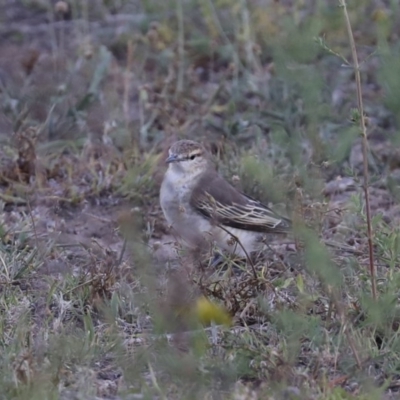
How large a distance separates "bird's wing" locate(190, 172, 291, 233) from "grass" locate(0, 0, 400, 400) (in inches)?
5.4

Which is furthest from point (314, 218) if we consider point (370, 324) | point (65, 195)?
point (65, 195)

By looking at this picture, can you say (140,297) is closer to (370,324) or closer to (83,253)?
(370,324)

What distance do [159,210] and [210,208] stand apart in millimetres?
700

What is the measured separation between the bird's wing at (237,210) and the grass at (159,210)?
0.45 ft

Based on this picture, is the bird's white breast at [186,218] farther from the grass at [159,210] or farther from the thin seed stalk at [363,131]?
the thin seed stalk at [363,131]

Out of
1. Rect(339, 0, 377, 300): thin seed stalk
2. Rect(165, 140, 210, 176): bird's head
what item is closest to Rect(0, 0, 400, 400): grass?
Rect(339, 0, 377, 300): thin seed stalk

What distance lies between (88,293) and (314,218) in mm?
1261

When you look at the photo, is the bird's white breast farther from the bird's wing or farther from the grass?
the grass

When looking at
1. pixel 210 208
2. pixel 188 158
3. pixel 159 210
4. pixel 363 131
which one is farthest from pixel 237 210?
pixel 363 131

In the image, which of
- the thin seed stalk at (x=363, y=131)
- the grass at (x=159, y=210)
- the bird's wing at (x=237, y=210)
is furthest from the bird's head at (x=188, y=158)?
the thin seed stalk at (x=363, y=131)

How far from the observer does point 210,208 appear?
22.3ft

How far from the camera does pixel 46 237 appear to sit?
22.2 feet

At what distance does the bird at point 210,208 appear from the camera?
682 cm

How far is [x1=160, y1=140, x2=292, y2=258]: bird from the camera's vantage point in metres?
6.82
